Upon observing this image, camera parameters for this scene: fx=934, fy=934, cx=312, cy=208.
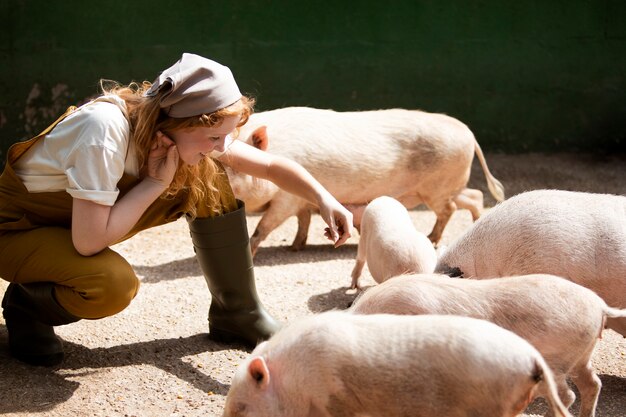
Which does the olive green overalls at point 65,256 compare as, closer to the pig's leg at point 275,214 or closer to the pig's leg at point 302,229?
the pig's leg at point 275,214

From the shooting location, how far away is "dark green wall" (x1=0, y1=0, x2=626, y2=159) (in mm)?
6754

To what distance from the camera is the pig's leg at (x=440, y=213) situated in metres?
5.78

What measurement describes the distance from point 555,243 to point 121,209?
5.05 ft

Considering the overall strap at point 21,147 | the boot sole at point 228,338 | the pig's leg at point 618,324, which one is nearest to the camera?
the overall strap at point 21,147

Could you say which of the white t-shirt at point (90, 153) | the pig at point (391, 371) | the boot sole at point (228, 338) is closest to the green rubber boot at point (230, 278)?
the boot sole at point (228, 338)

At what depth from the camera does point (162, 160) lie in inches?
125

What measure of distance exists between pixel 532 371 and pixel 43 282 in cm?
176

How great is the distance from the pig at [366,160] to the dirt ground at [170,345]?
260 millimetres

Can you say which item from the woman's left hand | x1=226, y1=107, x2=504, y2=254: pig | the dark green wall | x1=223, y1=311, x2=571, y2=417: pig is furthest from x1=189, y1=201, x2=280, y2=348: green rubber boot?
the dark green wall

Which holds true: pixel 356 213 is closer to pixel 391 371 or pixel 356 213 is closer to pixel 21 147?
pixel 21 147

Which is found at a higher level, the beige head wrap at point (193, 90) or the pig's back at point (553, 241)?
the beige head wrap at point (193, 90)

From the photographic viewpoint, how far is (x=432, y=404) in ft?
8.25

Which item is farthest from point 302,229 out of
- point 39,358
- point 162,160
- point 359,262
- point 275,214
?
point 162,160

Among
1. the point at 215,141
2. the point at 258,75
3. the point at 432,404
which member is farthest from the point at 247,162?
the point at 258,75
